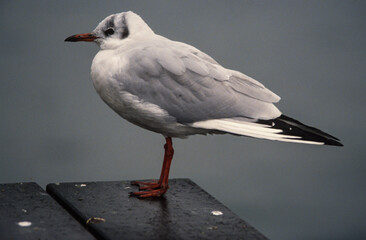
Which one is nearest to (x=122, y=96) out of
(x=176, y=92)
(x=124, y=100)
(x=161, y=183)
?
(x=124, y=100)

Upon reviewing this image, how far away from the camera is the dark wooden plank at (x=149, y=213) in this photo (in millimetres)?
1934

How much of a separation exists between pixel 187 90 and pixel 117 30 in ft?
1.21

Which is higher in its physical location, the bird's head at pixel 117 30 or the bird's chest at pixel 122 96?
the bird's head at pixel 117 30

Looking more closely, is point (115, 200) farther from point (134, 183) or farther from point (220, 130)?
point (220, 130)

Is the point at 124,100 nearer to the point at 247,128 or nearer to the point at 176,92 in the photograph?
the point at 176,92

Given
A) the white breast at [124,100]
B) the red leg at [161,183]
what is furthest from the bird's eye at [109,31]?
the red leg at [161,183]

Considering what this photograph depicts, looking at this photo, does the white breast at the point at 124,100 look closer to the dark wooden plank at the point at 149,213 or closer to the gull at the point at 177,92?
the gull at the point at 177,92

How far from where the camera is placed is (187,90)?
2307 millimetres

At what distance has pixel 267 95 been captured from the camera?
234 cm

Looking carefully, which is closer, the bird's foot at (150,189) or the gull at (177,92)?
the gull at (177,92)

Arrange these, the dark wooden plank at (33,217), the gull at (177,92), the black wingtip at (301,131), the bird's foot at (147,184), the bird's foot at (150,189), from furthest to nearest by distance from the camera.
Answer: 1. the bird's foot at (147,184)
2. the bird's foot at (150,189)
3. the gull at (177,92)
4. the black wingtip at (301,131)
5. the dark wooden plank at (33,217)

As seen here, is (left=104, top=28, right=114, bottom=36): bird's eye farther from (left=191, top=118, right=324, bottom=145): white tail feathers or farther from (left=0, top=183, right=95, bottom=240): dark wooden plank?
(left=0, top=183, right=95, bottom=240): dark wooden plank

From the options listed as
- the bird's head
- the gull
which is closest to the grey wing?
the gull

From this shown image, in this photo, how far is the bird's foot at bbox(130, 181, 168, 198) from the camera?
2373 millimetres
